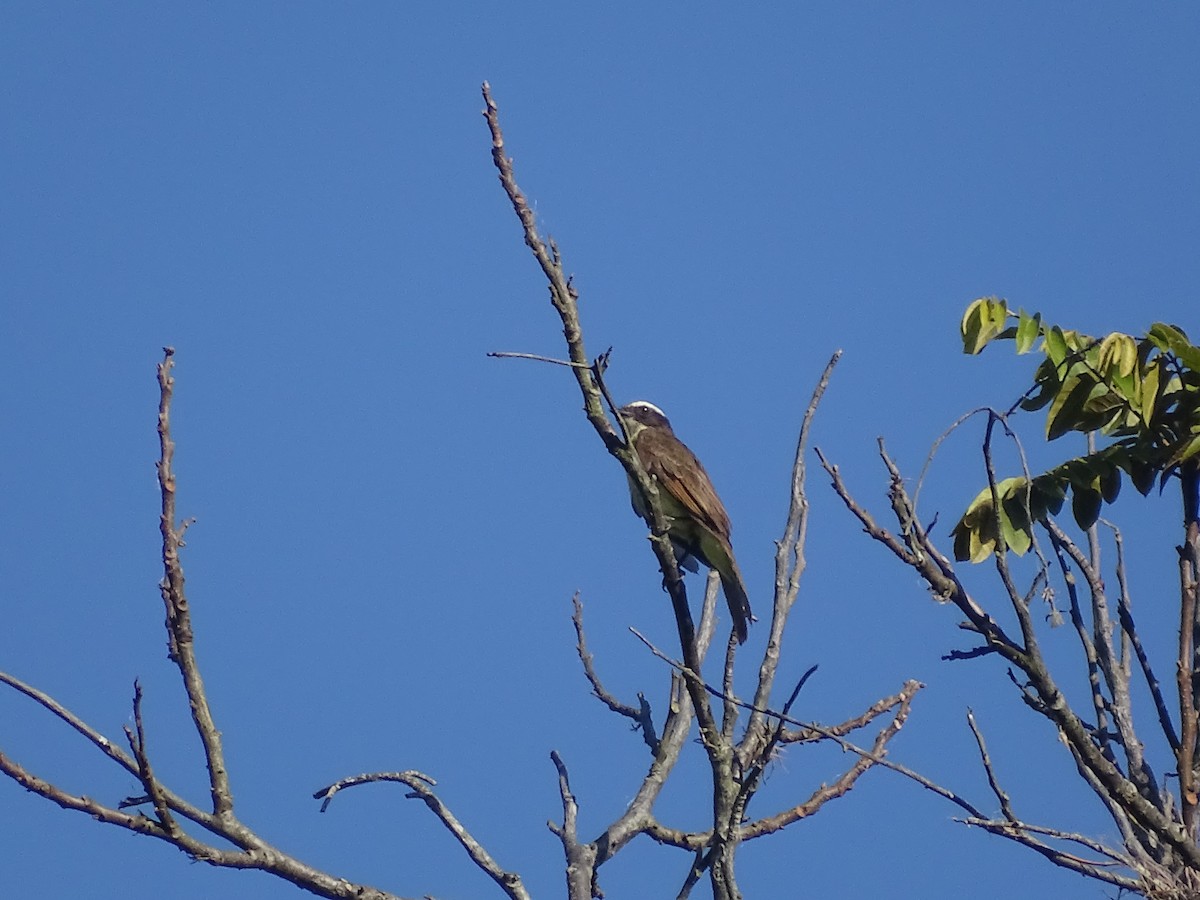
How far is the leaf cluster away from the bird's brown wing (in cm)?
383

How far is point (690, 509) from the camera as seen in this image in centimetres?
871

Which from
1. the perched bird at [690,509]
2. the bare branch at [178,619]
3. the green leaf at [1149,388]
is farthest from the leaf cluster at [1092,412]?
the perched bird at [690,509]

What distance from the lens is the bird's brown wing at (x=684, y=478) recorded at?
8.71 meters

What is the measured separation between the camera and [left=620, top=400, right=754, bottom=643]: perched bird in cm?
848

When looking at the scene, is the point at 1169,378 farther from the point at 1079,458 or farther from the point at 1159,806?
the point at 1159,806

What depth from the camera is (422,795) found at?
4.83m

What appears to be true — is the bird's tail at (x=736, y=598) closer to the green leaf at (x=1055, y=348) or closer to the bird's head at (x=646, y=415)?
the bird's head at (x=646, y=415)

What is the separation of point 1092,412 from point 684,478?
14.6 feet

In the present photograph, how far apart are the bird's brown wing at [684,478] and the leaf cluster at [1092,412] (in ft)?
12.6

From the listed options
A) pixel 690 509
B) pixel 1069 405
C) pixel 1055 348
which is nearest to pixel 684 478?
pixel 690 509

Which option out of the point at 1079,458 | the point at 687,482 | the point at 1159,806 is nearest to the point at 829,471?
the point at 1079,458

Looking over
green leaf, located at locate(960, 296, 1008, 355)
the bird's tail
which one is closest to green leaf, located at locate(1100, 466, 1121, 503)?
green leaf, located at locate(960, 296, 1008, 355)

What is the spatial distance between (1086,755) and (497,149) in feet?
7.95

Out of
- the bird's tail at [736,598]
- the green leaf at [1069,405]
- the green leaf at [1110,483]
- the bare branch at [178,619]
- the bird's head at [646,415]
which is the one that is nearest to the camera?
the bare branch at [178,619]
